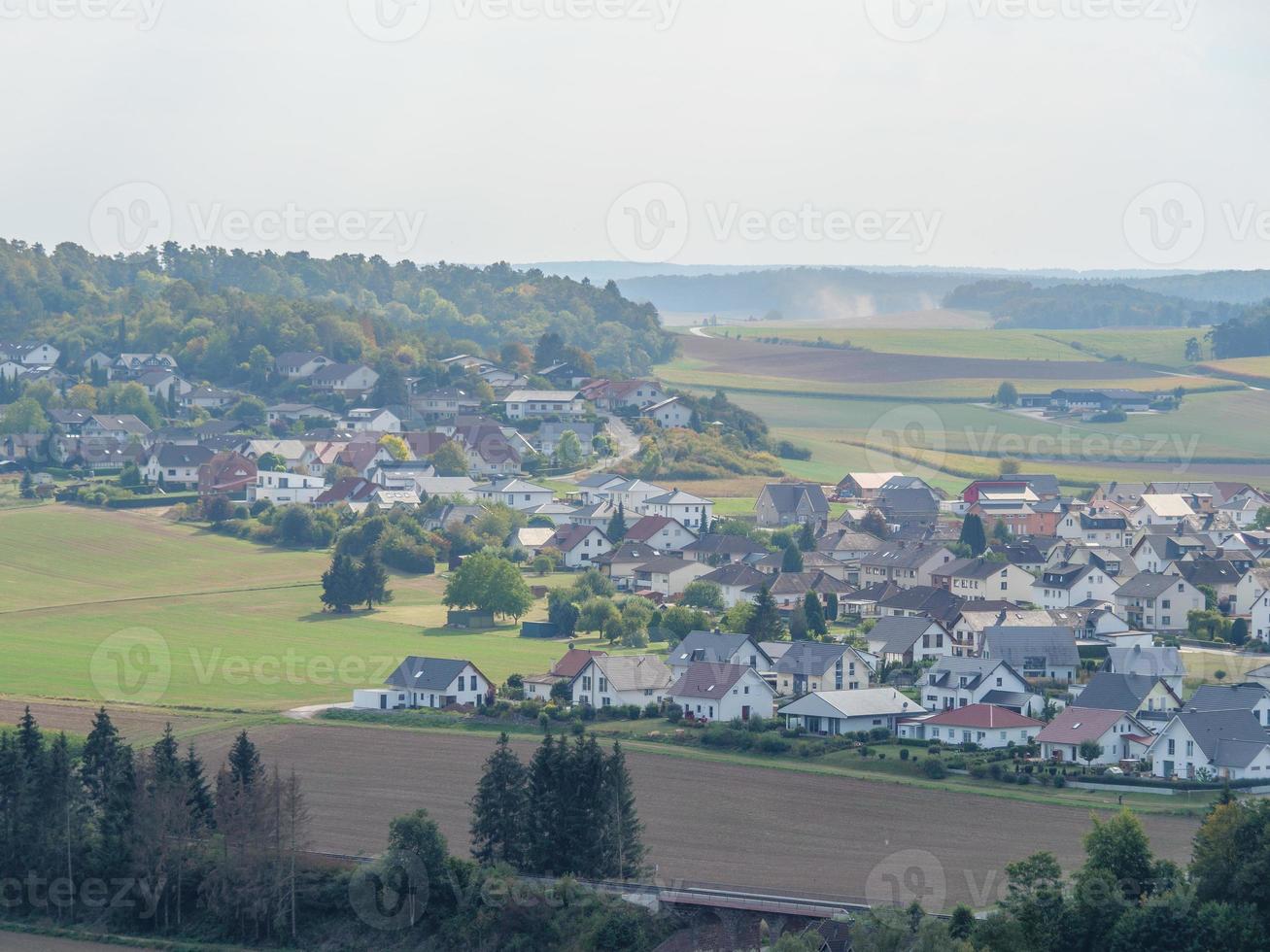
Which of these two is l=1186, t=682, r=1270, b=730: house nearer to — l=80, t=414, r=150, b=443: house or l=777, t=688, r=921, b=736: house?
l=777, t=688, r=921, b=736: house

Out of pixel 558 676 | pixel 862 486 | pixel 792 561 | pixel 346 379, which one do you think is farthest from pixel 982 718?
pixel 346 379

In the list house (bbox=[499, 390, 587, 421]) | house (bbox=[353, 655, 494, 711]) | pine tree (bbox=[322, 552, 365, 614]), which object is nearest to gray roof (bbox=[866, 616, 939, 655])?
house (bbox=[353, 655, 494, 711])

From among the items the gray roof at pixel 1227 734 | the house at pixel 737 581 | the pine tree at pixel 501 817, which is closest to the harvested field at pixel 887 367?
the house at pixel 737 581

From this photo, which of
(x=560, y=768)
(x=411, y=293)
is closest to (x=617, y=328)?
(x=411, y=293)

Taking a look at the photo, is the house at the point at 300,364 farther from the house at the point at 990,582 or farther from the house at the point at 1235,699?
the house at the point at 1235,699

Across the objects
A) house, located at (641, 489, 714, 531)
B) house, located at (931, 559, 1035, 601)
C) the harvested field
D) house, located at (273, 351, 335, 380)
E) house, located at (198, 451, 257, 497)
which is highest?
the harvested field

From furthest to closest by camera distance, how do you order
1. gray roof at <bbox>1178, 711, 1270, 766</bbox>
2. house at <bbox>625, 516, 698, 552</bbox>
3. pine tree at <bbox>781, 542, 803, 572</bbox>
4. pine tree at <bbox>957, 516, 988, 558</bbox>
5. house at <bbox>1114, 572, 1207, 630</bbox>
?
house at <bbox>625, 516, 698, 552</bbox>
pine tree at <bbox>957, 516, 988, 558</bbox>
pine tree at <bbox>781, 542, 803, 572</bbox>
house at <bbox>1114, 572, 1207, 630</bbox>
gray roof at <bbox>1178, 711, 1270, 766</bbox>
